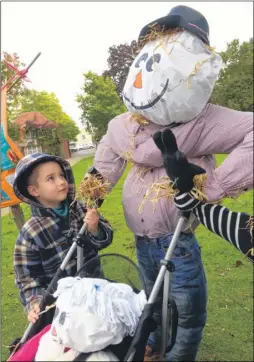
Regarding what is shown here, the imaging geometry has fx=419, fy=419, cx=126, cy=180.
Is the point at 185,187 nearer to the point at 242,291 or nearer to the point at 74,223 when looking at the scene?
the point at 74,223

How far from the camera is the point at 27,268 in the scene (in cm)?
225

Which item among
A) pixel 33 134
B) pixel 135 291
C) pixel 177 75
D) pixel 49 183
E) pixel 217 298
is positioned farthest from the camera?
pixel 33 134

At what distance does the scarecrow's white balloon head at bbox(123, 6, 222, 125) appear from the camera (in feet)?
6.11

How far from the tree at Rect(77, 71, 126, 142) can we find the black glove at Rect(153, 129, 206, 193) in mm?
4611

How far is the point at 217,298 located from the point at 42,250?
2.14 meters

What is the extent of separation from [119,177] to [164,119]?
1.83 feet

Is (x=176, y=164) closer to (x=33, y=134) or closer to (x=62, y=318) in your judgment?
(x=62, y=318)

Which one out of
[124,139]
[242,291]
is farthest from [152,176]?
[242,291]

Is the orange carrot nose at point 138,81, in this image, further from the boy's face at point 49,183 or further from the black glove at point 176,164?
the boy's face at point 49,183

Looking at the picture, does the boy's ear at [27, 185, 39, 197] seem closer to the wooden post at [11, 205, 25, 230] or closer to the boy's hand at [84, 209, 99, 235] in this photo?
the boy's hand at [84, 209, 99, 235]

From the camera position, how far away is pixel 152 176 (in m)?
2.09

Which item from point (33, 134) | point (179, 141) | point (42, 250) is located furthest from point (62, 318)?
point (33, 134)

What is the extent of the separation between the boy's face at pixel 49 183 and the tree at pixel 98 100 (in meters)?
3.86

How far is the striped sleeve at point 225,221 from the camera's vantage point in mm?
1562
